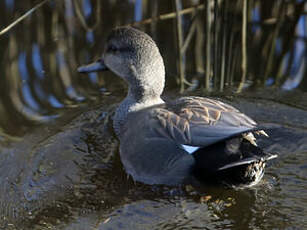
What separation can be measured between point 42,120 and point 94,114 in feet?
1.48

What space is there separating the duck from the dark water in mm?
153

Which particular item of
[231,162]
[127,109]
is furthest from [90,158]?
[231,162]

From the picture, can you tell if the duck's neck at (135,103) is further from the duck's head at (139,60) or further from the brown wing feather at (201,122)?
the brown wing feather at (201,122)

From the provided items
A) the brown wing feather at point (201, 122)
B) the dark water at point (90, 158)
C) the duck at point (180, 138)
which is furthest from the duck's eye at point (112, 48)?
the brown wing feather at point (201, 122)

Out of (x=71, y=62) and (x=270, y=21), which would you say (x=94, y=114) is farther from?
(x=270, y=21)

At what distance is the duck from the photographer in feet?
13.1

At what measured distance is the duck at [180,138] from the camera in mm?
4008

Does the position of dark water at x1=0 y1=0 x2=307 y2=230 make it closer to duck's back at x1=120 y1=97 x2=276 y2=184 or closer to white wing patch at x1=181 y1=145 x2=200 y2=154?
duck's back at x1=120 y1=97 x2=276 y2=184

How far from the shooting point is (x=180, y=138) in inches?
163

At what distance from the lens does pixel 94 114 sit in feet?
17.7

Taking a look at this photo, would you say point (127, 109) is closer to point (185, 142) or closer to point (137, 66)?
point (137, 66)

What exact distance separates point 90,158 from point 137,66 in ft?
2.74

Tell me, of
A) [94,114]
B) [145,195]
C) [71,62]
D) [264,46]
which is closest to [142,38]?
[94,114]

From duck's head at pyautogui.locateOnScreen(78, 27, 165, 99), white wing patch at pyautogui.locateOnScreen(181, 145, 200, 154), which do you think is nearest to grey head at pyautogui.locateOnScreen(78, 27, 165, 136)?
duck's head at pyautogui.locateOnScreen(78, 27, 165, 99)
